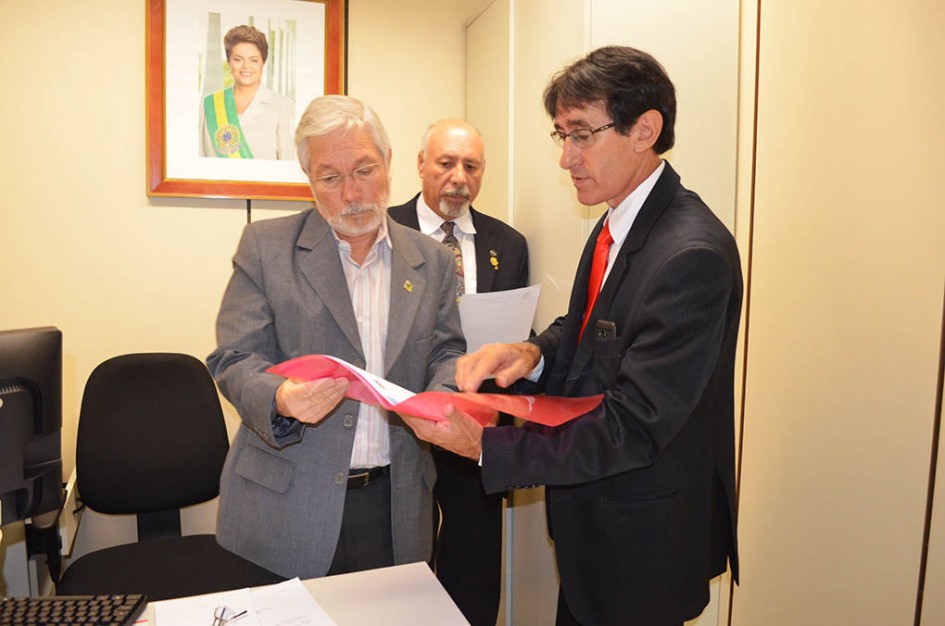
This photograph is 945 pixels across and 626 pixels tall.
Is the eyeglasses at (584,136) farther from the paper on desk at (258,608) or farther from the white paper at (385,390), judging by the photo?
the paper on desk at (258,608)

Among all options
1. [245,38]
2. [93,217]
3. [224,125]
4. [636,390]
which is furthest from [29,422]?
[245,38]

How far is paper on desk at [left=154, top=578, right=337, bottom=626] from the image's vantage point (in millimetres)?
1172

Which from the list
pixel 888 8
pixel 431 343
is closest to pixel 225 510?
pixel 431 343

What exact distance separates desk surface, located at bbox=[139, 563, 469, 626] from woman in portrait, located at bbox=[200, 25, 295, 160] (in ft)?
7.07

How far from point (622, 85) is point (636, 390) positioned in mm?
643

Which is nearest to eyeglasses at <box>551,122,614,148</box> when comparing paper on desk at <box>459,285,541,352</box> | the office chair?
paper on desk at <box>459,285,541,352</box>

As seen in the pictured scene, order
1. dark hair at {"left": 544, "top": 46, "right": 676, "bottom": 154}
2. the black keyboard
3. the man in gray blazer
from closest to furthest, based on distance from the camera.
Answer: the black keyboard → dark hair at {"left": 544, "top": 46, "right": 676, "bottom": 154} → the man in gray blazer

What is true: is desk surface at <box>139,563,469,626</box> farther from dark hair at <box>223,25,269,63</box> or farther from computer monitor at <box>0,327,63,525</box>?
dark hair at <box>223,25,269,63</box>

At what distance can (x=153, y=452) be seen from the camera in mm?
2426

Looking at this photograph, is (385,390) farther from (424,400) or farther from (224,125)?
(224,125)

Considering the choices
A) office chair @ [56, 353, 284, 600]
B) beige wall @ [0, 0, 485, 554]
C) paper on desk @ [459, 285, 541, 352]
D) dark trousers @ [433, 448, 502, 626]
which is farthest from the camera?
beige wall @ [0, 0, 485, 554]

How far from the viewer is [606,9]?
213 cm

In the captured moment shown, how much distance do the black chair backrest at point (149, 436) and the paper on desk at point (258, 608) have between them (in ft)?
4.29

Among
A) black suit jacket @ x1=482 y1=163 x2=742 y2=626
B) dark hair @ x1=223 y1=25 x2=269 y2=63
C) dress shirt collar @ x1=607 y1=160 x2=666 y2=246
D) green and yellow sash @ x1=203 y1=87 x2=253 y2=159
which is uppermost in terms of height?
dark hair @ x1=223 y1=25 x2=269 y2=63
